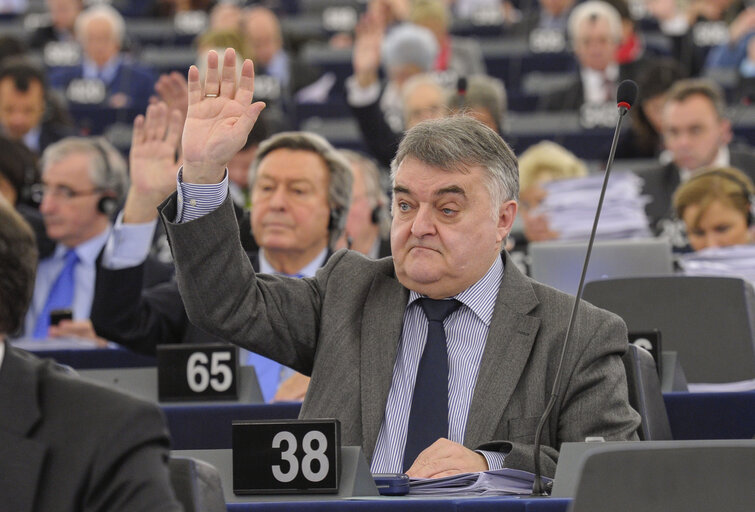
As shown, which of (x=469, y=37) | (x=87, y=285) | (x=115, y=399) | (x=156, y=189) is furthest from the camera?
(x=469, y=37)

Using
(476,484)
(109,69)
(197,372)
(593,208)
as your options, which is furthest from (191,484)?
(109,69)

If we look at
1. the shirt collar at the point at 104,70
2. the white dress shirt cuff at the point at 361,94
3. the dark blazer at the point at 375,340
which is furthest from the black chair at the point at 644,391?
the shirt collar at the point at 104,70

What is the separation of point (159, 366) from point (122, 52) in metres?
7.92

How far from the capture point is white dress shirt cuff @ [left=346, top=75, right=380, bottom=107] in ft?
25.4

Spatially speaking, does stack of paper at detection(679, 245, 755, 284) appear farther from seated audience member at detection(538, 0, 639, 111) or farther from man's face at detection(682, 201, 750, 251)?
seated audience member at detection(538, 0, 639, 111)

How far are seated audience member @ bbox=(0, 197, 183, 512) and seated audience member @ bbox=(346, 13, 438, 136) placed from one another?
6158 mm

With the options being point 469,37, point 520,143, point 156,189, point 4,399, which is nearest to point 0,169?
point 156,189

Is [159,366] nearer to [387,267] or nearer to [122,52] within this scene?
[387,267]

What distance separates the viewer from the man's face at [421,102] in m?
7.12

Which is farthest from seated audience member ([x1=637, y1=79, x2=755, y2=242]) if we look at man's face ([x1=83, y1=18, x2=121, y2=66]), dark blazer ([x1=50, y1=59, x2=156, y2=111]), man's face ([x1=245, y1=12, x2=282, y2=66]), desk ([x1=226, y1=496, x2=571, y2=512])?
man's face ([x1=83, y1=18, x2=121, y2=66])

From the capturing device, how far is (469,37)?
12461 mm

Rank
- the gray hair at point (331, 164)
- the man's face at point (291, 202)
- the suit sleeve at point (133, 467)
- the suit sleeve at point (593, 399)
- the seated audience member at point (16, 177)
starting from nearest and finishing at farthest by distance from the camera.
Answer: the suit sleeve at point (133, 467)
the suit sleeve at point (593, 399)
the man's face at point (291, 202)
the gray hair at point (331, 164)
the seated audience member at point (16, 177)

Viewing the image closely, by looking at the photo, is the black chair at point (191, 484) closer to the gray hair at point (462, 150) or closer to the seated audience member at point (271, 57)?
the gray hair at point (462, 150)

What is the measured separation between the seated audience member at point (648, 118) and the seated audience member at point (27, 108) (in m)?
3.28
